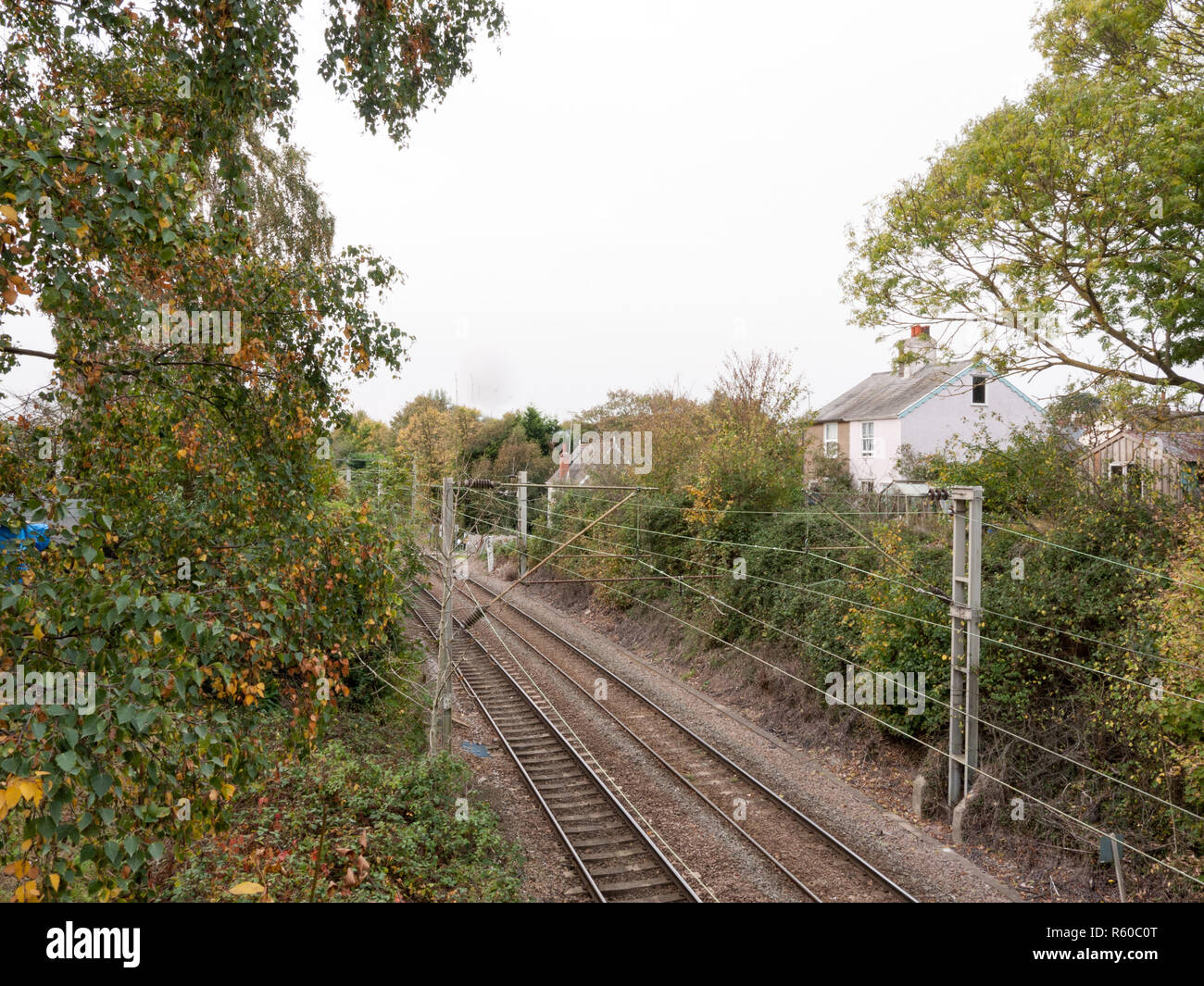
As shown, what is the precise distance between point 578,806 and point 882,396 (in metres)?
26.9

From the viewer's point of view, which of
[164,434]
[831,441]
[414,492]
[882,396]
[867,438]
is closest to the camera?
[164,434]

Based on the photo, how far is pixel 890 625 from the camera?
13.2 m

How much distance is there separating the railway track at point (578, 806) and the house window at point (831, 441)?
1862 centimetres

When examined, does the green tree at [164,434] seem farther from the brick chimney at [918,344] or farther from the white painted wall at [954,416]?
the white painted wall at [954,416]

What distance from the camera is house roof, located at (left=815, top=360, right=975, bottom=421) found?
101ft

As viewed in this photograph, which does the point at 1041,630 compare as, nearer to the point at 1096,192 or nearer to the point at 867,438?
the point at 1096,192

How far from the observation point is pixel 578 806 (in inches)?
471

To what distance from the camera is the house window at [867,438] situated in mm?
32281

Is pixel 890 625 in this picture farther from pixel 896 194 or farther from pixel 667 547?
pixel 667 547

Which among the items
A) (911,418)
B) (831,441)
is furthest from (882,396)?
(911,418)

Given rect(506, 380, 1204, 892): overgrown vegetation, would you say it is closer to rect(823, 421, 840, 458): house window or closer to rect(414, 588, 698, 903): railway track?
rect(414, 588, 698, 903): railway track

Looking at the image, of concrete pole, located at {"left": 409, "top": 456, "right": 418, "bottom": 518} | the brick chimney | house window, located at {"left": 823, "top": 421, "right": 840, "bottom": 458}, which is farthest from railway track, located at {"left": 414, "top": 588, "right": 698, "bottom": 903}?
house window, located at {"left": 823, "top": 421, "right": 840, "bottom": 458}
